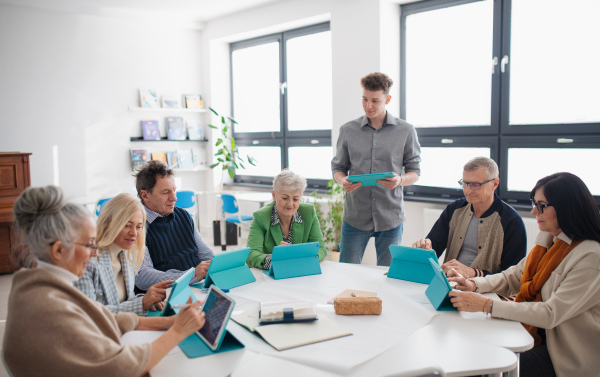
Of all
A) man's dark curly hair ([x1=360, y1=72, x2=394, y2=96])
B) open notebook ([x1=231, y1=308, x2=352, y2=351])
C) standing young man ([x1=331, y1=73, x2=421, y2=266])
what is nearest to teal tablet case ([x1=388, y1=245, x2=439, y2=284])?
open notebook ([x1=231, y1=308, x2=352, y2=351])

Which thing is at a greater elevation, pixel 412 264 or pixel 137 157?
pixel 137 157

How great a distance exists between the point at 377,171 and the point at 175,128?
4150 millimetres

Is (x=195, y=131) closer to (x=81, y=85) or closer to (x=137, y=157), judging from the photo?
(x=137, y=157)

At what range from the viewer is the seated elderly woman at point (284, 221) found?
2736mm

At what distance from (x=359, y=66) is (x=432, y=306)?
3.47m

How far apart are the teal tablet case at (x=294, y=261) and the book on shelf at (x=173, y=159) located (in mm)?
4479

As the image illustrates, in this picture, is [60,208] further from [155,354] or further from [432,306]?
[432,306]

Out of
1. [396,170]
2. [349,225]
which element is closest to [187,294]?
[349,225]

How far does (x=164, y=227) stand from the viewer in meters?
2.60

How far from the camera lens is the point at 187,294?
2.07 metres

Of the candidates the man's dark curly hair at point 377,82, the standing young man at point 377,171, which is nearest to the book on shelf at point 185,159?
the standing young man at point 377,171

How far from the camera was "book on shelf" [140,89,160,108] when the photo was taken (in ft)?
21.1

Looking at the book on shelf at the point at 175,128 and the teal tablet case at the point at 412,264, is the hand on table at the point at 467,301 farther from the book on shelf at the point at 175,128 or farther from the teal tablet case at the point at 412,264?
the book on shelf at the point at 175,128

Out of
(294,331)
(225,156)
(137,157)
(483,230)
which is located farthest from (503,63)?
(137,157)
